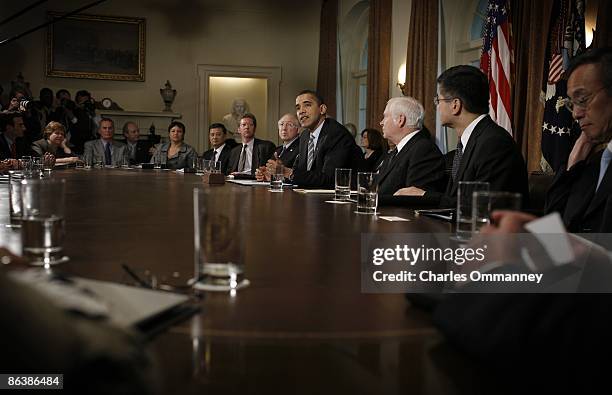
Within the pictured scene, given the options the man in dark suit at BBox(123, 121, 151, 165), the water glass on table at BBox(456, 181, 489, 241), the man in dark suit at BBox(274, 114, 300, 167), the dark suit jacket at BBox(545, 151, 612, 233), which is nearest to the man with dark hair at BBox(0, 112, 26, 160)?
the man in dark suit at BBox(123, 121, 151, 165)

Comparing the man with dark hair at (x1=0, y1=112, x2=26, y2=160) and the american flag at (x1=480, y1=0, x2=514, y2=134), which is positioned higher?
the american flag at (x1=480, y1=0, x2=514, y2=134)

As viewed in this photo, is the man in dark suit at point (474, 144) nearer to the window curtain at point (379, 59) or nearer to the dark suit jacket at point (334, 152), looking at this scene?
the dark suit jacket at point (334, 152)

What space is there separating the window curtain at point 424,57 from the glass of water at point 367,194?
5294 mm

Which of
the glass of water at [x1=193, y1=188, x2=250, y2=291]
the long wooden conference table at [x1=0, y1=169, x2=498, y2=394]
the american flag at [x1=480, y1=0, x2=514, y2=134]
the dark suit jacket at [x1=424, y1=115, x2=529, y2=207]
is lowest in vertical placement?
the long wooden conference table at [x1=0, y1=169, x2=498, y2=394]

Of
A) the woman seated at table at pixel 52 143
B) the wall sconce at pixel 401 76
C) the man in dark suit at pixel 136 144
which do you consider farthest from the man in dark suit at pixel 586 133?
the man in dark suit at pixel 136 144

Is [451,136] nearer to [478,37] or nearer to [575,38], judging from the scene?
[478,37]

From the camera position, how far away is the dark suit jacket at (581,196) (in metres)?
2.21

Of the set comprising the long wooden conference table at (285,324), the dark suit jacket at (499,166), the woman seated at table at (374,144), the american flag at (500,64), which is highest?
the american flag at (500,64)

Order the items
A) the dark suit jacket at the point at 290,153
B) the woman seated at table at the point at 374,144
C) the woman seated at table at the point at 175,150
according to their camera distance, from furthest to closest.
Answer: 1. the woman seated at table at the point at 175,150
2. the woman seated at table at the point at 374,144
3. the dark suit jacket at the point at 290,153

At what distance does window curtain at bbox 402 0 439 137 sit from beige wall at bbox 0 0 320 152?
4.17 meters

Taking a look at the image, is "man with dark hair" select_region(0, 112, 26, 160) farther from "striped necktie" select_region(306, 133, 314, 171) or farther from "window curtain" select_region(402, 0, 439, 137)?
"window curtain" select_region(402, 0, 439, 137)

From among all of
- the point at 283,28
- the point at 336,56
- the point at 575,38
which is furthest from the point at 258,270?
the point at 283,28

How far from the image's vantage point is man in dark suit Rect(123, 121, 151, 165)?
10.4 metres

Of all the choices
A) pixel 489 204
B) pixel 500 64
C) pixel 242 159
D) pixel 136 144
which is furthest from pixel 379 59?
pixel 489 204
